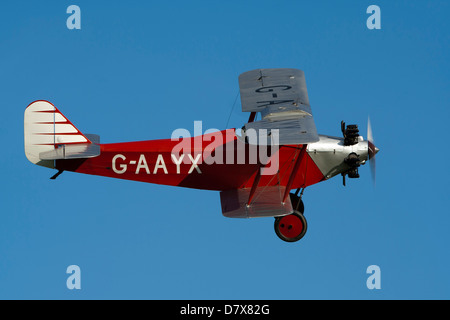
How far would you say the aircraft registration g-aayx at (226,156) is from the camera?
1404 centimetres

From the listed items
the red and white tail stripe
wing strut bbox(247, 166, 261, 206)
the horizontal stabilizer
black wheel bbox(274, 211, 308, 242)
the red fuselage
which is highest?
the red and white tail stripe

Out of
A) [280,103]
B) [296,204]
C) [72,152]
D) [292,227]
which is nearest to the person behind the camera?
[280,103]

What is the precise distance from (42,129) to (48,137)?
18cm

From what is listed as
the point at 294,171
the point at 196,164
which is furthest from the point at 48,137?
the point at 294,171

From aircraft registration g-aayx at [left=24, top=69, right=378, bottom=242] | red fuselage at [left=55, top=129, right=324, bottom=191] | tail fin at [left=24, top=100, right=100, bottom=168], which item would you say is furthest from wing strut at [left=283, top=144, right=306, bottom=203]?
tail fin at [left=24, top=100, right=100, bottom=168]

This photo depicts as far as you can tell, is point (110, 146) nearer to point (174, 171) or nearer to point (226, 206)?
point (174, 171)

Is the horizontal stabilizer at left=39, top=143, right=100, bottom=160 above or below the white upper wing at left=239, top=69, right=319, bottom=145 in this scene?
below

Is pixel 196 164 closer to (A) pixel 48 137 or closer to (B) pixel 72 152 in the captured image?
(B) pixel 72 152

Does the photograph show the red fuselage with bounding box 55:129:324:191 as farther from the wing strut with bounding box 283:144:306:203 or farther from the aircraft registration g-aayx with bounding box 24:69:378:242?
the wing strut with bounding box 283:144:306:203

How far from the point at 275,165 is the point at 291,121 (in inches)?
47.8

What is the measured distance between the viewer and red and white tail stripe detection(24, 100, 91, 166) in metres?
14.2

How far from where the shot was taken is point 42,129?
46.9 ft

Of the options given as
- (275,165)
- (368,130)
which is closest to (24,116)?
(275,165)

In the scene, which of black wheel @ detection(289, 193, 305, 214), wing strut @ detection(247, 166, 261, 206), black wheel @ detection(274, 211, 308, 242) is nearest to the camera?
wing strut @ detection(247, 166, 261, 206)
